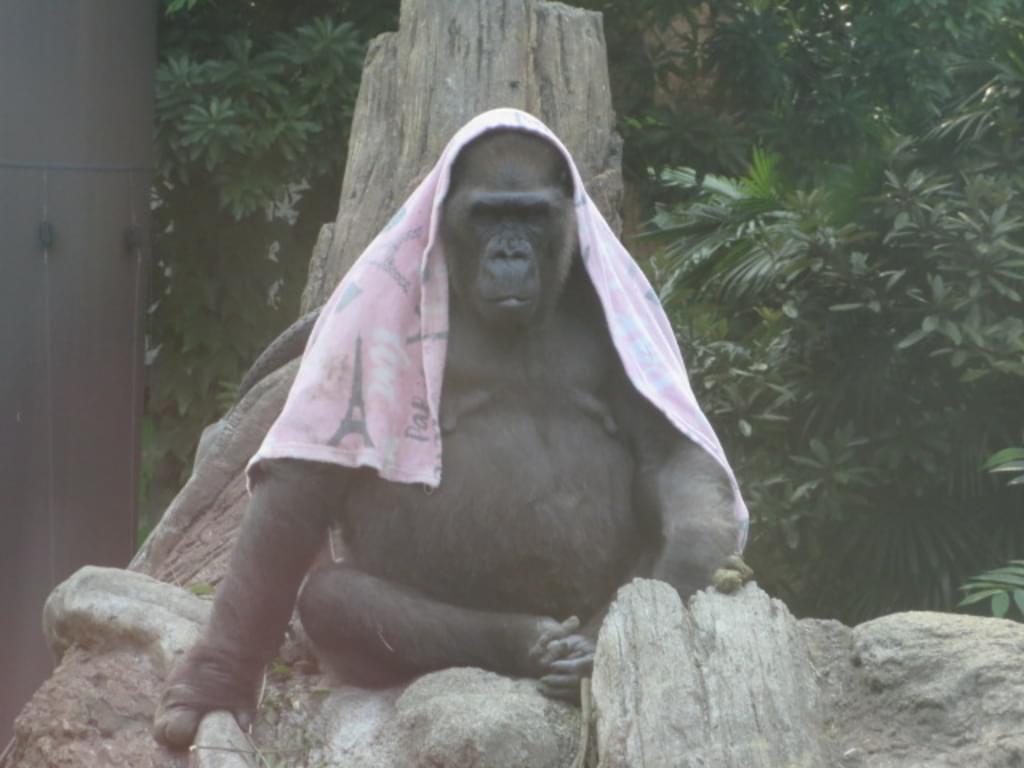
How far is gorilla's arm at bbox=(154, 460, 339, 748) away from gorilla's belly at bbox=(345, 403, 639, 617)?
0.49 feet

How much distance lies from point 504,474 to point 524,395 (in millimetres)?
189

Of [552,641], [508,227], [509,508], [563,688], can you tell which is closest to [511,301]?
[508,227]

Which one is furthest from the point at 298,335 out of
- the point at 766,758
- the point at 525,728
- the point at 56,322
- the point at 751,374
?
the point at 766,758

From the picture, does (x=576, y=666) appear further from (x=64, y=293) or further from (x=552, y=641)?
(x=64, y=293)

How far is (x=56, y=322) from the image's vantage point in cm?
616

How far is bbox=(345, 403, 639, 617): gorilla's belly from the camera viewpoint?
3.57 meters

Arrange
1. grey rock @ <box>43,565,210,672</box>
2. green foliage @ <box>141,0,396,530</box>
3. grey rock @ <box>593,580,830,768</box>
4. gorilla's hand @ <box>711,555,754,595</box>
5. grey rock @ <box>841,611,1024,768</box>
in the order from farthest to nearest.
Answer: green foliage @ <box>141,0,396,530</box> < grey rock @ <box>43,565,210,672</box> < gorilla's hand @ <box>711,555,754,595</box> < grey rock @ <box>841,611,1024,768</box> < grey rock @ <box>593,580,830,768</box>

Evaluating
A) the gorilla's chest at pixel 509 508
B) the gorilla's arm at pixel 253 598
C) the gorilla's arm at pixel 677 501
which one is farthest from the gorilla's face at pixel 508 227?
the gorilla's arm at pixel 253 598

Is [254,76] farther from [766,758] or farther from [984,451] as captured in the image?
[766,758]

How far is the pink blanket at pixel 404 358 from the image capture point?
11.6 feet

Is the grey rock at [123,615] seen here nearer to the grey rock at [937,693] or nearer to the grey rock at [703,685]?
the grey rock at [703,685]

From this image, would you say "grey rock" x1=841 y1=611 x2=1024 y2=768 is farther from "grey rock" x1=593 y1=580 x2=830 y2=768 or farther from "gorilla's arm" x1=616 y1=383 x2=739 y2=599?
"gorilla's arm" x1=616 y1=383 x2=739 y2=599

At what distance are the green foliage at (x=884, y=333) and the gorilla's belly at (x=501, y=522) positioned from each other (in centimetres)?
241

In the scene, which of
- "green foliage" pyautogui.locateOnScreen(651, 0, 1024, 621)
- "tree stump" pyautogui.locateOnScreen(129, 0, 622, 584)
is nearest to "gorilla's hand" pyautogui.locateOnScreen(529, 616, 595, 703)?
"tree stump" pyautogui.locateOnScreen(129, 0, 622, 584)
